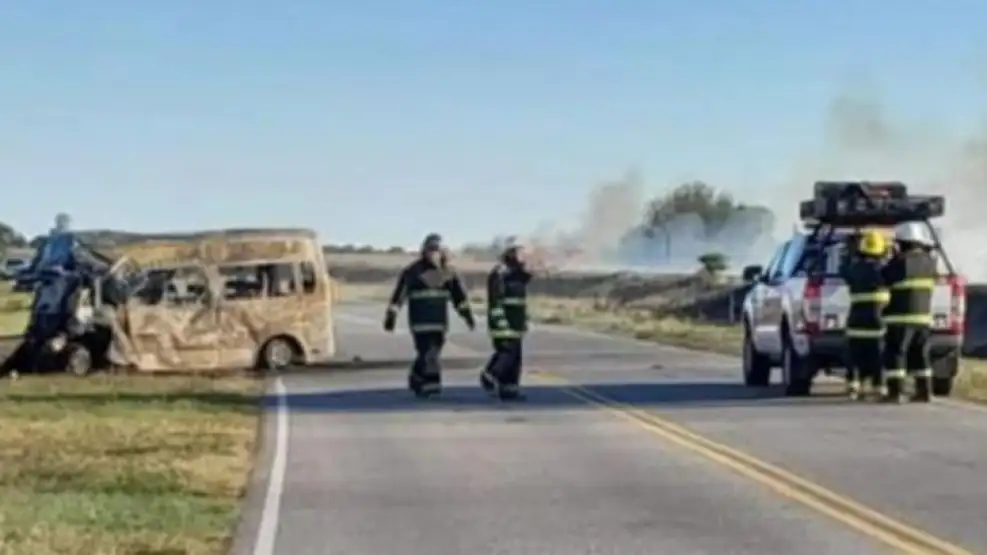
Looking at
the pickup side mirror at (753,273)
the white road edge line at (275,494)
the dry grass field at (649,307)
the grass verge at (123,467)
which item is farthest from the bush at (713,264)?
the white road edge line at (275,494)

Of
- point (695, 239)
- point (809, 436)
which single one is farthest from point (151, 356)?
point (695, 239)

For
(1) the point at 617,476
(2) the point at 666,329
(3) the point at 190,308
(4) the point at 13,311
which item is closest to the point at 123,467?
(1) the point at 617,476

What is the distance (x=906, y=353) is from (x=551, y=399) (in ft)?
13.9

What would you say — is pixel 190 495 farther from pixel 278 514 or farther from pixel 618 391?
pixel 618 391

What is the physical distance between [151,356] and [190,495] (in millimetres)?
18488

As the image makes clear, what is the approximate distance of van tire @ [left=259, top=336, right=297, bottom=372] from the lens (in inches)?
1324

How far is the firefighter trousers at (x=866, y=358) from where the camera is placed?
23281 millimetres

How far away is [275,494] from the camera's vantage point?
49.6 ft

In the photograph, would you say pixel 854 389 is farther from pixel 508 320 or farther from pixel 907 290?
pixel 508 320

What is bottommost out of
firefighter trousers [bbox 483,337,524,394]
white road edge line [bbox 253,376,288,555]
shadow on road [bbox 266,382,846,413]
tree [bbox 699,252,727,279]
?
white road edge line [bbox 253,376,288,555]

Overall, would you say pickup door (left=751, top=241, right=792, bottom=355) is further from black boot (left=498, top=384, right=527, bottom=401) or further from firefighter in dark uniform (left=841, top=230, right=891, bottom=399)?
black boot (left=498, top=384, right=527, bottom=401)

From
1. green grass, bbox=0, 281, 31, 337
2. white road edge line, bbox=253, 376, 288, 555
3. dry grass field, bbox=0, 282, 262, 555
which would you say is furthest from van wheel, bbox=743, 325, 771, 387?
green grass, bbox=0, 281, 31, 337

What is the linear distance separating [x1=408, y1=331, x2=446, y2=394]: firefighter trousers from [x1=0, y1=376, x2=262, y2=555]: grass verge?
193cm

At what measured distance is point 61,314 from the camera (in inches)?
1318
